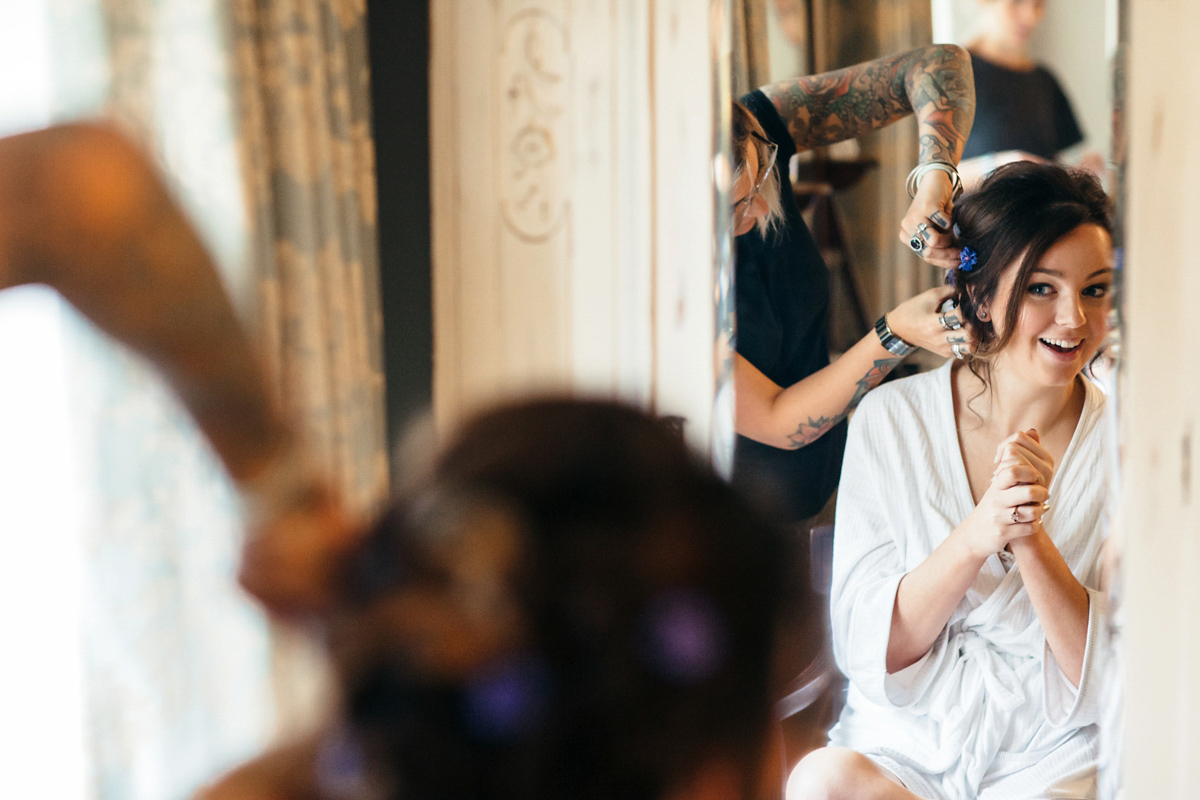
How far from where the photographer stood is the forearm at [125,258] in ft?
1.11

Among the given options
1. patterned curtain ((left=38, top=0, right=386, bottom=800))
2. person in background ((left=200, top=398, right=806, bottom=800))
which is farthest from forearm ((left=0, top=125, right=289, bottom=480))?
patterned curtain ((left=38, top=0, right=386, bottom=800))

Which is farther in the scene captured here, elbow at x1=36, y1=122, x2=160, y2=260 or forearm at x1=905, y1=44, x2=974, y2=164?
forearm at x1=905, y1=44, x2=974, y2=164

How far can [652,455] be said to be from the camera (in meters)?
0.35

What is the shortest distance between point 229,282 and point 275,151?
4.92 ft

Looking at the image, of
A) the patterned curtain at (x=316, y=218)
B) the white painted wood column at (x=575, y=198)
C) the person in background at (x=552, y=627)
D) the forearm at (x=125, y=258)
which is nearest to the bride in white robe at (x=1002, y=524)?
the white painted wood column at (x=575, y=198)

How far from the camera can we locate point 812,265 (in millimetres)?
1209

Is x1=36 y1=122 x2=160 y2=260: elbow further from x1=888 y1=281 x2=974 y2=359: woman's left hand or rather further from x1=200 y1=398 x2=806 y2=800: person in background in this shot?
x1=888 y1=281 x2=974 y2=359: woman's left hand

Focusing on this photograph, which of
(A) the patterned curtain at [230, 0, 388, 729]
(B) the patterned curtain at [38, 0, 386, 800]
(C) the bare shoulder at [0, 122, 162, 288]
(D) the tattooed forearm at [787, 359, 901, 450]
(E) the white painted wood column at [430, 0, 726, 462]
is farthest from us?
(A) the patterned curtain at [230, 0, 388, 729]

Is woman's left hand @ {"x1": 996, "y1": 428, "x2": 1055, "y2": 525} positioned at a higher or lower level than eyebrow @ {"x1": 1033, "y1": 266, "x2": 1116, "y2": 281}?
lower

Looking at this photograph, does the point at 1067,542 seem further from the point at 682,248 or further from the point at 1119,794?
the point at 682,248

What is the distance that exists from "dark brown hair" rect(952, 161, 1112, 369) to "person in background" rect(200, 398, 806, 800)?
83cm

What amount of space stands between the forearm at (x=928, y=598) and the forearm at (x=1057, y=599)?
6cm

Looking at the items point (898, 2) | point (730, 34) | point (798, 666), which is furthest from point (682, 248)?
point (798, 666)

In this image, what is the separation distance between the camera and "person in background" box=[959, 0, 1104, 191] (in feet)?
3.37
